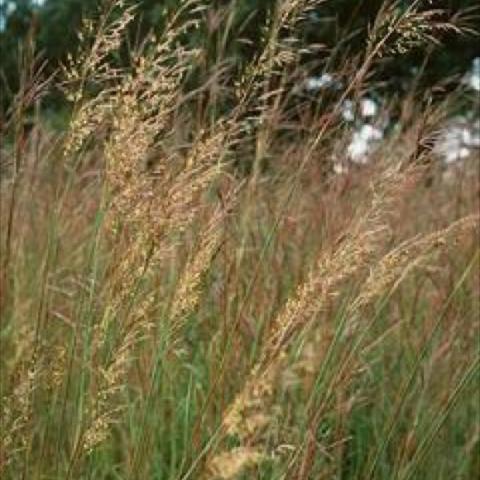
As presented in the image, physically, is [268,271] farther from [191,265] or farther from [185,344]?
[191,265]

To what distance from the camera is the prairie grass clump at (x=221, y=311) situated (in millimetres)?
1430

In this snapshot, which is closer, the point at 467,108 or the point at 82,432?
the point at 82,432

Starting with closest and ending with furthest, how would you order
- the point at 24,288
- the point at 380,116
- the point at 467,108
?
the point at 24,288
the point at 380,116
the point at 467,108

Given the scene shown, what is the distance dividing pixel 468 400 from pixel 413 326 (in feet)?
1.17

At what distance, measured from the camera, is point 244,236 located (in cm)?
250

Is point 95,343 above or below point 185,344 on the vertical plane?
above

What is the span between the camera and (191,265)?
1416 millimetres

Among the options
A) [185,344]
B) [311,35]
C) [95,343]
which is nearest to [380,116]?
[185,344]

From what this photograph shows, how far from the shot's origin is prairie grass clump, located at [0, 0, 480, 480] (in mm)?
1430

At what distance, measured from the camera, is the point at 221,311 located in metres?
2.00

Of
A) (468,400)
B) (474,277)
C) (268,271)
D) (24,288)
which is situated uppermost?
(24,288)

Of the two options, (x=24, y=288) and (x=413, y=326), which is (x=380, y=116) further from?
(x=24, y=288)

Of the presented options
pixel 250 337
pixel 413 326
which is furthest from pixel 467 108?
pixel 250 337

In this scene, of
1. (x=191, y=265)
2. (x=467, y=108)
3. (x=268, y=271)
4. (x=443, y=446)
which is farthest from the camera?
(x=467, y=108)
